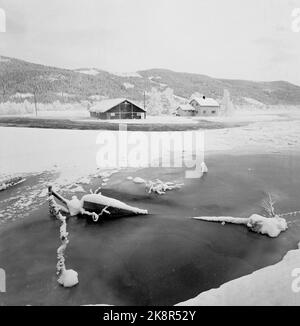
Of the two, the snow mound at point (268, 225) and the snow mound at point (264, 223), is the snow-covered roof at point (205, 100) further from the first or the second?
the snow mound at point (268, 225)

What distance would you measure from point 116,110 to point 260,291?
23.8ft

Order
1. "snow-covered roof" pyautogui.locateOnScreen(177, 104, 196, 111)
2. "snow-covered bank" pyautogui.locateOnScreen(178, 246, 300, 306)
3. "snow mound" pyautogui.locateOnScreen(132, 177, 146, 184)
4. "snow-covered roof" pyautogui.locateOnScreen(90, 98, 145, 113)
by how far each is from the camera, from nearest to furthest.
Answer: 1. "snow-covered bank" pyautogui.locateOnScreen(178, 246, 300, 306)
2. "snow mound" pyautogui.locateOnScreen(132, 177, 146, 184)
3. "snow-covered roof" pyautogui.locateOnScreen(90, 98, 145, 113)
4. "snow-covered roof" pyautogui.locateOnScreen(177, 104, 196, 111)

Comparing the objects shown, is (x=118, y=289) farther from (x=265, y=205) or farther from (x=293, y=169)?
(x=293, y=169)

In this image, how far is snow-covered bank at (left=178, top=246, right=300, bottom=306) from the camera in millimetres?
3559

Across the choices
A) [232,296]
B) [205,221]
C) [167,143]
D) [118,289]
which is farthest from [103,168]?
[232,296]

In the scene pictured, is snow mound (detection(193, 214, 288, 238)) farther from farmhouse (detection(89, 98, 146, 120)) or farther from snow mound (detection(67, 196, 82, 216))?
farmhouse (detection(89, 98, 146, 120))

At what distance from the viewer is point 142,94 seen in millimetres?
9445

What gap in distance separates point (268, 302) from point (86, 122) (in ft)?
26.2
